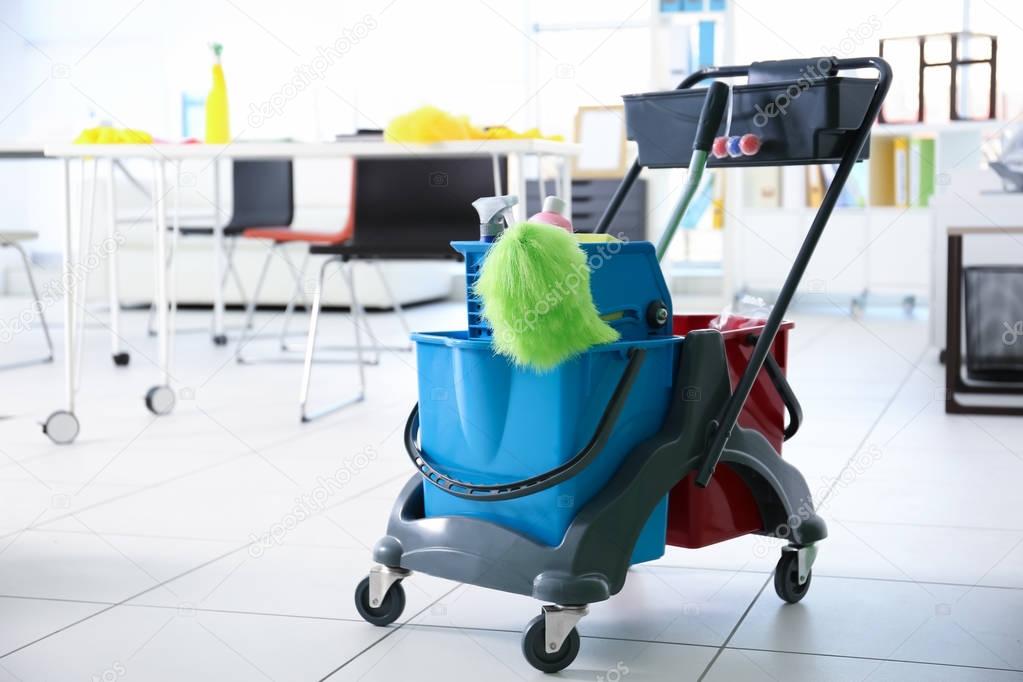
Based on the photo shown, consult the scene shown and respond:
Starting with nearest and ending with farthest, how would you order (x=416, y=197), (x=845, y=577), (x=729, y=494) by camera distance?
(x=729, y=494) < (x=845, y=577) < (x=416, y=197)

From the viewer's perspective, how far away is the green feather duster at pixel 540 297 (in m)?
1.28

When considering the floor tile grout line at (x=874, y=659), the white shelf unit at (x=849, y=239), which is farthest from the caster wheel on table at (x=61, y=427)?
the white shelf unit at (x=849, y=239)

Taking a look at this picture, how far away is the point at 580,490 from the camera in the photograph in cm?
135

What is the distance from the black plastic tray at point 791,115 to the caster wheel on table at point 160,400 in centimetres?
195

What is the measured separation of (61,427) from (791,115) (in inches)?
76.6

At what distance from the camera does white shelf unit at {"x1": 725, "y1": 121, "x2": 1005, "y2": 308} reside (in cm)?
545

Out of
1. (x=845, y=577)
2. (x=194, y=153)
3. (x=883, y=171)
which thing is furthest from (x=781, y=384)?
(x=883, y=171)

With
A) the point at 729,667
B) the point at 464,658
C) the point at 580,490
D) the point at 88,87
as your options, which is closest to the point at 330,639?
the point at 464,658

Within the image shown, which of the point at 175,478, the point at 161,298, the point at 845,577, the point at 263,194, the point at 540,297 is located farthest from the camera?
the point at 263,194

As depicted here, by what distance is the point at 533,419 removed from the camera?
4.42ft

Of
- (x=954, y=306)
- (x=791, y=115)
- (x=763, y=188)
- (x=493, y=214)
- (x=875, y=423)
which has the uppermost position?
(x=763, y=188)

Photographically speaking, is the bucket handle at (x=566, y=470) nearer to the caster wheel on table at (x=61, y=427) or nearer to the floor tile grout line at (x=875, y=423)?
the floor tile grout line at (x=875, y=423)

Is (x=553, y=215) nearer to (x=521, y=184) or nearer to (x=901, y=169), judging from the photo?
(x=521, y=184)

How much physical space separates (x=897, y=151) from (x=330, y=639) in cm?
488
